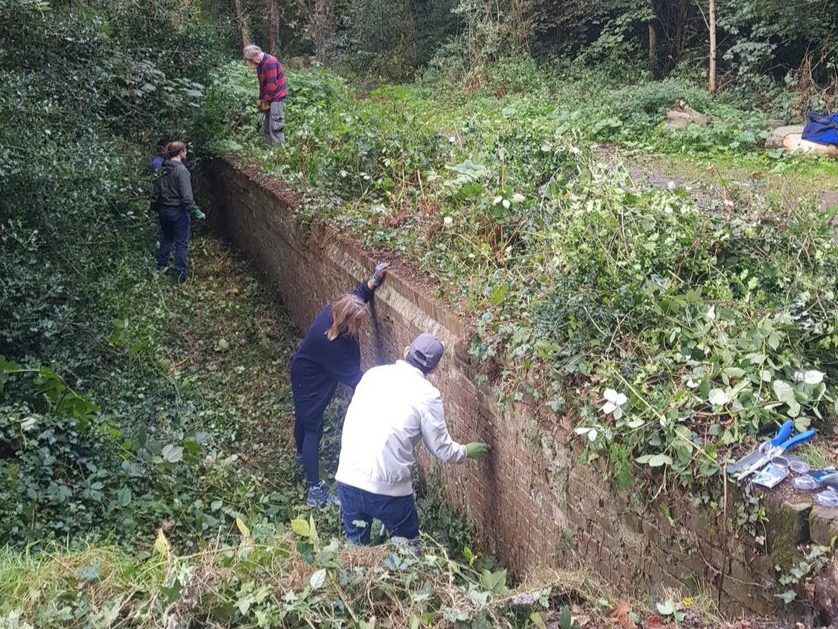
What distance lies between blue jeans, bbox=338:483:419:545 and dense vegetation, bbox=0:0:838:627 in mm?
354

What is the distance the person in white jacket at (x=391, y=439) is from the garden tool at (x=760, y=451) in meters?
1.90

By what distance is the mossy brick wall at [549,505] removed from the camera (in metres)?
3.54

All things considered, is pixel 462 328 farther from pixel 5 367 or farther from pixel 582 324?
pixel 5 367

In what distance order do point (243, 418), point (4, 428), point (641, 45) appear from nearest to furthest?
point (4, 428), point (243, 418), point (641, 45)

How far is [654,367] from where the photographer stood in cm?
422

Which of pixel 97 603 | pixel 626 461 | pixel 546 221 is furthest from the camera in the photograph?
pixel 546 221

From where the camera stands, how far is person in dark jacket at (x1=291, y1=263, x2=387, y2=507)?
6383mm

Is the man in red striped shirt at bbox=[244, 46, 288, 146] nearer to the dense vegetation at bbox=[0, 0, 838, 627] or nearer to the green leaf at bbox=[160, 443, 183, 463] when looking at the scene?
the dense vegetation at bbox=[0, 0, 838, 627]

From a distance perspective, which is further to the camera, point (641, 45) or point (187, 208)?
point (641, 45)

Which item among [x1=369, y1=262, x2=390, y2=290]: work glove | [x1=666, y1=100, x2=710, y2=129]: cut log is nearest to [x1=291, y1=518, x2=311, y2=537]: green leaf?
[x1=369, y1=262, x2=390, y2=290]: work glove

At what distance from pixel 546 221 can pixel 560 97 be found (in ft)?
40.5

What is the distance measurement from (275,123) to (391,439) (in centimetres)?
800

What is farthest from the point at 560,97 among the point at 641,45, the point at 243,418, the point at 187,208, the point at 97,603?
the point at 97,603

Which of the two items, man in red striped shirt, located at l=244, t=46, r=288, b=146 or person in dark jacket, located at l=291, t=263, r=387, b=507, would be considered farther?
man in red striped shirt, located at l=244, t=46, r=288, b=146
